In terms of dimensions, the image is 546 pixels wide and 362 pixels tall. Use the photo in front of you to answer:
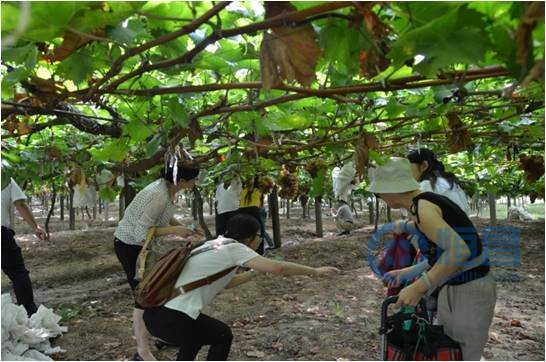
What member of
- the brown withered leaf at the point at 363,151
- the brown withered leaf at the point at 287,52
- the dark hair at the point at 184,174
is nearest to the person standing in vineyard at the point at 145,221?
the dark hair at the point at 184,174

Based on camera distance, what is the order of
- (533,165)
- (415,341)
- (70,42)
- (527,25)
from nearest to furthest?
(527,25) < (70,42) < (415,341) < (533,165)

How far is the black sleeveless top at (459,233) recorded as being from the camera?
2170 mm

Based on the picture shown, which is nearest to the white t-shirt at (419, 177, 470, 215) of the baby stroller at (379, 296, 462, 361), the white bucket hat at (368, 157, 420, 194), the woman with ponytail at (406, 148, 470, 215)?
the woman with ponytail at (406, 148, 470, 215)

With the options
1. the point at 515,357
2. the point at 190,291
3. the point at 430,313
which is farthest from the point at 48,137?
the point at 515,357

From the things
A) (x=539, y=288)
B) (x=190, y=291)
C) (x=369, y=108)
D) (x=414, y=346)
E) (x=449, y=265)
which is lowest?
(x=539, y=288)

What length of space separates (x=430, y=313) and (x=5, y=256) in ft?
12.0

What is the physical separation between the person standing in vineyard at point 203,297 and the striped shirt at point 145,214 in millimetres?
1052

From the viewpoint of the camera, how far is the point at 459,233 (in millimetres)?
2158

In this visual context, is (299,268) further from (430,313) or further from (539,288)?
(539,288)

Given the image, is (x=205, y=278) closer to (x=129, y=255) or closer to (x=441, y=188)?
(x=129, y=255)

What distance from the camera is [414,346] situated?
2.13m

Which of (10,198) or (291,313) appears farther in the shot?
(291,313)

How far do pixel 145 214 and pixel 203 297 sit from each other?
122 centimetres

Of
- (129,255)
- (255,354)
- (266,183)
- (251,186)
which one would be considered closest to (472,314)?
(255,354)
